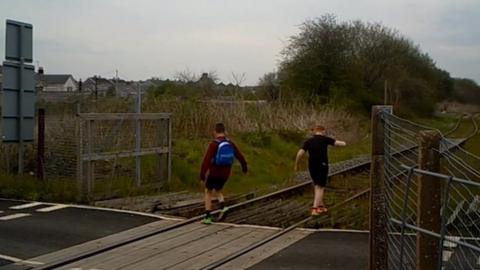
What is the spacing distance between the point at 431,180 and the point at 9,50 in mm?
13002

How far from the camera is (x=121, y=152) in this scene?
16.6m

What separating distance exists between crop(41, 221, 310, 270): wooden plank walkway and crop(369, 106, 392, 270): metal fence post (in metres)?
2.95

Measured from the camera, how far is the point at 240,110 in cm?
3153

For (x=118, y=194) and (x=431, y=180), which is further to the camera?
(x=118, y=194)

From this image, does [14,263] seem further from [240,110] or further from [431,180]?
[240,110]

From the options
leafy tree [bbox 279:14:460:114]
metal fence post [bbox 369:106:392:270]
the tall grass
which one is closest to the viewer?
metal fence post [bbox 369:106:392:270]

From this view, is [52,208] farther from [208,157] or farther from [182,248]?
[182,248]

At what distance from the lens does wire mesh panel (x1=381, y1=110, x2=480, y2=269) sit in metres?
4.98

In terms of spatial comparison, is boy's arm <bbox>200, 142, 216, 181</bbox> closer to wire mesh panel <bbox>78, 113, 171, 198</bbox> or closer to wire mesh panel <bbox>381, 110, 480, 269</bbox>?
wire mesh panel <bbox>78, 113, 171, 198</bbox>

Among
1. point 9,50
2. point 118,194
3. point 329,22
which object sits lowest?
point 118,194

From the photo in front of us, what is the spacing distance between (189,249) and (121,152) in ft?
22.3

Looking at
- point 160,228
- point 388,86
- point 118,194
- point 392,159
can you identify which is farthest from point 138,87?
point 388,86

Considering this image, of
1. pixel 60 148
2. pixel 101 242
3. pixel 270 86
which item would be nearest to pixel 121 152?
pixel 60 148

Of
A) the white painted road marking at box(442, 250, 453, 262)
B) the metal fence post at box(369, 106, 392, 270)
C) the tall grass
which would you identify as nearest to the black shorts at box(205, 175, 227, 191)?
the white painted road marking at box(442, 250, 453, 262)
